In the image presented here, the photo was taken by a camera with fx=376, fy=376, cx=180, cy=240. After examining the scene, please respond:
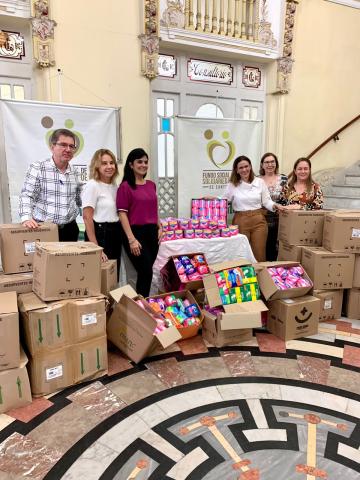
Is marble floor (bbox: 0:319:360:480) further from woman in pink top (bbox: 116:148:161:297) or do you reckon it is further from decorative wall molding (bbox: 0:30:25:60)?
decorative wall molding (bbox: 0:30:25:60)

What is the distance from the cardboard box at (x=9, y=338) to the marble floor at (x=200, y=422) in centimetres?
27

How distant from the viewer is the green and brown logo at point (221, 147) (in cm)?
409

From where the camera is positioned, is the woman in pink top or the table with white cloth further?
the table with white cloth

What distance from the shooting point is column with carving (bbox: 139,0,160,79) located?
3.94m

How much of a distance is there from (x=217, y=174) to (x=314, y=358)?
2348mm

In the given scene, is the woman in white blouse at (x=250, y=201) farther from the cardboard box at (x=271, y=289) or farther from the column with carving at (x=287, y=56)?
the column with carving at (x=287, y=56)

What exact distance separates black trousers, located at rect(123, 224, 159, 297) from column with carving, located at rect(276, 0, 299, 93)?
330 cm

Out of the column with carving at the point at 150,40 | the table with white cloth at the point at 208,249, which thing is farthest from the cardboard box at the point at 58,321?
the column with carving at the point at 150,40

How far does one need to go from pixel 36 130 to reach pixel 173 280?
6.00ft

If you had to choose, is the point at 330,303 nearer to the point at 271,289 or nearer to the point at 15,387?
the point at 271,289

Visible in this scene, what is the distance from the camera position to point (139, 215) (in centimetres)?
267

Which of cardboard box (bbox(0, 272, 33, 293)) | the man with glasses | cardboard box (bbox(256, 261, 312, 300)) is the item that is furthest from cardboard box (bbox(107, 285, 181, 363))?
cardboard box (bbox(256, 261, 312, 300))

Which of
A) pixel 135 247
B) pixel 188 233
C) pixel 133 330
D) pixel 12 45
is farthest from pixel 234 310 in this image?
pixel 12 45

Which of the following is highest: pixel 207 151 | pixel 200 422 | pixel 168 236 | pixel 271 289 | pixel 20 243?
pixel 207 151
